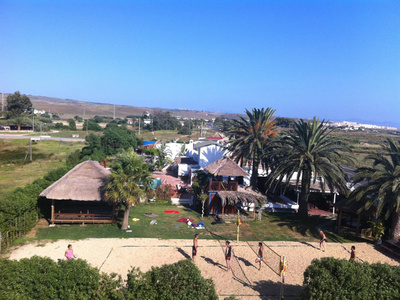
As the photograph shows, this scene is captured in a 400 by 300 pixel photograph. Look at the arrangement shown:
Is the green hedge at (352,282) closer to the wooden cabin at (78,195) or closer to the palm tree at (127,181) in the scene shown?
the palm tree at (127,181)

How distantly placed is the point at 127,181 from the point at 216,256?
6.64 m

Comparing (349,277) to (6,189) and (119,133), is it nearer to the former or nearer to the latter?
(6,189)

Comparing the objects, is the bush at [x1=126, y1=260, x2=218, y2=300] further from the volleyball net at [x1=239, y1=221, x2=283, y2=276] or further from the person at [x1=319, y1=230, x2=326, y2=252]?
the person at [x1=319, y1=230, x2=326, y2=252]

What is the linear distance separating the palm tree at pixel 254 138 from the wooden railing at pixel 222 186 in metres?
4.43

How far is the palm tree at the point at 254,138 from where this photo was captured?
25.5m

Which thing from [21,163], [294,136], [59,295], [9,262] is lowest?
[21,163]

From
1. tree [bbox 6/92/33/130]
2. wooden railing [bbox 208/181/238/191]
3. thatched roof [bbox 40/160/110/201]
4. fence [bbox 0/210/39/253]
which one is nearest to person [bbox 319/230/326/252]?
wooden railing [bbox 208/181/238/191]

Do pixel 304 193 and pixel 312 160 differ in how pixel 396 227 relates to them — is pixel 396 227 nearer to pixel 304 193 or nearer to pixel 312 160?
pixel 304 193

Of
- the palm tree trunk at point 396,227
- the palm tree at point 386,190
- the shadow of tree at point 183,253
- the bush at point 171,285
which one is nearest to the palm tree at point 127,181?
the shadow of tree at point 183,253

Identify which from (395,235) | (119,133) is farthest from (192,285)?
(119,133)

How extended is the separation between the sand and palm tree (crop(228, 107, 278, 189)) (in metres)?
9.50

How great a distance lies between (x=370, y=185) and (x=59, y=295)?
1681 cm

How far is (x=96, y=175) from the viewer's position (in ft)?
62.8

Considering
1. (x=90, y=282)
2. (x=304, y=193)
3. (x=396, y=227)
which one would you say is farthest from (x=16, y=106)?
(x=396, y=227)
